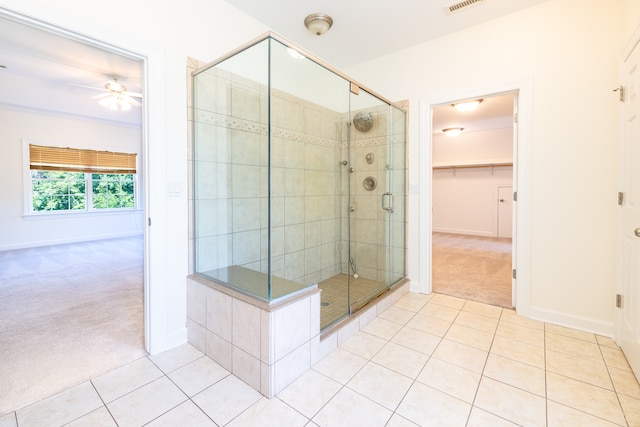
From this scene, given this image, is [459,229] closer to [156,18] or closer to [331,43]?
[331,43]

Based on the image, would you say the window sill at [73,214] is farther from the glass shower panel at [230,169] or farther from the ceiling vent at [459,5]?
the ceiling vent at [459,5]

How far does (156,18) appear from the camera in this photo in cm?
187

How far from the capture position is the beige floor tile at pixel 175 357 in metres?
1.76

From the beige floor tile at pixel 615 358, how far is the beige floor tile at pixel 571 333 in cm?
11

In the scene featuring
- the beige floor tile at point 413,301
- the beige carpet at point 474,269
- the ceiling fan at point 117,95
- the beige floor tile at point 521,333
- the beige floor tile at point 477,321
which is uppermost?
the ceiling fan at point 117,95

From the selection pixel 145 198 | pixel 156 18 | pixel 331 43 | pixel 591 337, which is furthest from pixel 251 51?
pixel 591 337

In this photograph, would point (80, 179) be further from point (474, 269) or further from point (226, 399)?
point (474, 269)

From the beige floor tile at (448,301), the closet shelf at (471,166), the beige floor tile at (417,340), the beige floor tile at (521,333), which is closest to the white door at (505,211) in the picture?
the closet shelf at (471,166)

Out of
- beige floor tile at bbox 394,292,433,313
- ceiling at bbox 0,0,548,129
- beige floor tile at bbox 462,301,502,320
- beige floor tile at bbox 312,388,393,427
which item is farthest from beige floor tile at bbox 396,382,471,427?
ceiling at bbox 0,0,548,129

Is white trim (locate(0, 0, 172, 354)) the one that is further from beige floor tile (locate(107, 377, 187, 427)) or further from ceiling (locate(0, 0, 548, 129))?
beige floor tile (locate(107, 377, 187, 427))

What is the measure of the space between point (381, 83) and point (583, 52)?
174 cm

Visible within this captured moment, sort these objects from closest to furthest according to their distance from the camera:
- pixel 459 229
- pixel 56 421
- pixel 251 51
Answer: pixel 56 421, pixel 251 51, pixel 459 229

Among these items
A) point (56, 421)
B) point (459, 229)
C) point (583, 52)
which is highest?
point (583, 52)

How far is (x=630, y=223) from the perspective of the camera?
1785 millimetres
